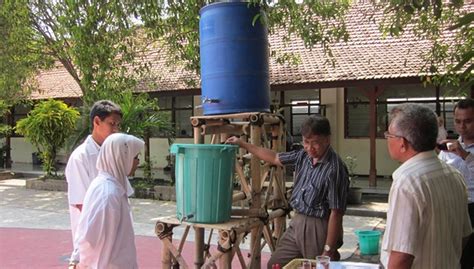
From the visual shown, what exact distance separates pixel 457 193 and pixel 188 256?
4.42m

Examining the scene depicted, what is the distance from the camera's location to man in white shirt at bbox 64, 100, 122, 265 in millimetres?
3170

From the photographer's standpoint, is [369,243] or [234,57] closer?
[234,57]

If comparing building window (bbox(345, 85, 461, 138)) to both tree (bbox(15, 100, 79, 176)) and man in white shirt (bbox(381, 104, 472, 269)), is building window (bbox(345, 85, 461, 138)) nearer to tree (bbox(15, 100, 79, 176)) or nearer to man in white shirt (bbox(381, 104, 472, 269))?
tree (bbox(15, 100, 79, 176))

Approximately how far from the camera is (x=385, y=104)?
40.0ft

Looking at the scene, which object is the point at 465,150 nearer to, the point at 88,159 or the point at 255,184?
the point at 255,184

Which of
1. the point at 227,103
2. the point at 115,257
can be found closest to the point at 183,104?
the point at 227,103

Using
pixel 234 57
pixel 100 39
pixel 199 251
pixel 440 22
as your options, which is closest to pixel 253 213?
pixel 199 251

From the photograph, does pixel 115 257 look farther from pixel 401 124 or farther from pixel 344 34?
pixel 344 34

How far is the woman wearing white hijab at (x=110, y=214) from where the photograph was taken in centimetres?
250

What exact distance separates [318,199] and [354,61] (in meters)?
8.33

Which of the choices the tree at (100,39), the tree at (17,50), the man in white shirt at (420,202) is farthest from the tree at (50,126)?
the man in white shirt at (420,202)

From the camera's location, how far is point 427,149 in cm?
197

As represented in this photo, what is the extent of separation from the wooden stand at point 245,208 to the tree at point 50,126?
9.36 meters

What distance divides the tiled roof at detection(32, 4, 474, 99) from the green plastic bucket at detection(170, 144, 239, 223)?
6.55 meters
